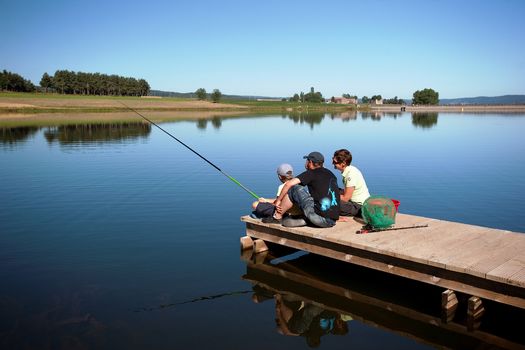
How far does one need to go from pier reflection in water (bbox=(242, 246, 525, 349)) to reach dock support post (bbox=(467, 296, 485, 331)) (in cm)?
6

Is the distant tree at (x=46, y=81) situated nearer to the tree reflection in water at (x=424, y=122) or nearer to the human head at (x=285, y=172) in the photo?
the tree reflection in water at (x=424, y=122)

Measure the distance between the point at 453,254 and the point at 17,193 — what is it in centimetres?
1270

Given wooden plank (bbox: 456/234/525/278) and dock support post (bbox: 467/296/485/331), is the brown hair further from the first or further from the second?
dock support post (bbox: 467/296/485/331)

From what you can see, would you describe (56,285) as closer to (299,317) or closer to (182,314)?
(182,314)

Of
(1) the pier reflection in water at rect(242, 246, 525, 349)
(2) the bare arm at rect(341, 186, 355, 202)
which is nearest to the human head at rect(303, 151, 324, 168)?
(2) the bare arm at rect(341, 186, 355, 202)

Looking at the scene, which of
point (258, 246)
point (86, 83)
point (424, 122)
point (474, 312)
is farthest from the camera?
point (86, 83)

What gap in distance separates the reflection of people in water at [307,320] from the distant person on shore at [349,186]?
225cm

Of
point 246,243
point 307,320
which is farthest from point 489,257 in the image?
point 246,243

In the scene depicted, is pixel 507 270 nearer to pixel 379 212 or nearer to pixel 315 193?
pixel 379 212

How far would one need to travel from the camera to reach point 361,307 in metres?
7.05

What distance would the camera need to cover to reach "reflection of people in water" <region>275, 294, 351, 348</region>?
20.6ft

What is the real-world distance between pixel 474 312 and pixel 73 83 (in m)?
143

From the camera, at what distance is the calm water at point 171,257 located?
243 inches

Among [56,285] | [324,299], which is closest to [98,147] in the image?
[56,285]
